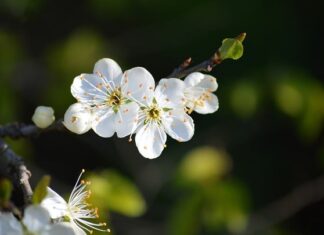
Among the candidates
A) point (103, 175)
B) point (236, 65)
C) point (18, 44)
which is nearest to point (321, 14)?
point (236, 65)

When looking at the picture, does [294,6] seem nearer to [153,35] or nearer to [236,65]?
[236,65]

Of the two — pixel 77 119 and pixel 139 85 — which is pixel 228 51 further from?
pixel 77 119

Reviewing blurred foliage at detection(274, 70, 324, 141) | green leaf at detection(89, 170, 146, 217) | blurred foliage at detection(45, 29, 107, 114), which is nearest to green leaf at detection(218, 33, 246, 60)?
green leaf at detection(89, 170, 146, 217)

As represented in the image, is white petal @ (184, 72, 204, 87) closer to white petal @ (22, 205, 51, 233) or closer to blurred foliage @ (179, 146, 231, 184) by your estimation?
white petal @ (22, 205, 51, 233)

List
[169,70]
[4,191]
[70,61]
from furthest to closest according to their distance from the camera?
[169,70] < [70,61] < [4,191]

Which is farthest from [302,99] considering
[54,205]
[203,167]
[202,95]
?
[54,205]

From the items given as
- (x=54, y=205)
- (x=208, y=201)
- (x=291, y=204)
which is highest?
(x=54, y=205)

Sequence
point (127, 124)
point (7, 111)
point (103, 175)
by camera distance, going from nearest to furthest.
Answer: point (127, 124) → point (103, 175) → point (7, 111)
